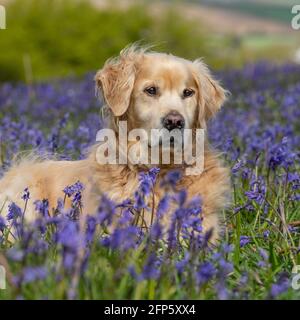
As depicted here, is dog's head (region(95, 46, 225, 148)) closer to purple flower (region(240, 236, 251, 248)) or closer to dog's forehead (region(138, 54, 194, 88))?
dog's forehead (region(138, 54, 194, 88))

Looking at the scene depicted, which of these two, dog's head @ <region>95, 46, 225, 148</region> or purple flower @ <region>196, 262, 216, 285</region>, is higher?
dog's head @ <region>95, 46, 225, 148</region>

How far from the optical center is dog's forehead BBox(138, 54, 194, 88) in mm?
5277

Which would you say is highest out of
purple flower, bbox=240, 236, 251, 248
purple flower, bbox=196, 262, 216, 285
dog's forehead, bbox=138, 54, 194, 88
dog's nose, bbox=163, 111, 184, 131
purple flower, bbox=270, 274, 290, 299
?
dog's forehead, bbox=138, 54, 194, 88

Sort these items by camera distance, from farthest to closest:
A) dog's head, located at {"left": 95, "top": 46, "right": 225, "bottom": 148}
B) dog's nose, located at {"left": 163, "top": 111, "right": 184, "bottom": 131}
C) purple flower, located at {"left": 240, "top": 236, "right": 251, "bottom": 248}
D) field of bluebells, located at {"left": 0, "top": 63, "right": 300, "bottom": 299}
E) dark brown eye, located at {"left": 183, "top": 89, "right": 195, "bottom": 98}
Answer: dark brown eye, located at {"left": 183, "top": 89, "right": 195, "bottom": 98}, dog's head, located at {"left": 95, "top": 46, "right": 225, "bottom": 148}, dog's nose, located at {"left": 163, "top": 111, "right": 184, "bottom": 131}, purple flower, located at {"left": 240, "top": 236, "right": 251, "bottom": 248}, field of bluebells, located at {"left": 0, "top": 63, "right": 300, "bottom": 299}

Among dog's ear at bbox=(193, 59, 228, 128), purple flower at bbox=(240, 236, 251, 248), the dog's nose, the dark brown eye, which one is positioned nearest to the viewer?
purple flower at bbox=(240, 236, 251, 248)

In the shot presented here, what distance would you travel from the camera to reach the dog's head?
5199mm

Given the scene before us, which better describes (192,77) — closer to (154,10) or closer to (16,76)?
(16,76)

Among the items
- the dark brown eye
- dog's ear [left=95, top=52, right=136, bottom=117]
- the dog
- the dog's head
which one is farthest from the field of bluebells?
dog's ear [left=95, top=52, right=136, bottom=117]

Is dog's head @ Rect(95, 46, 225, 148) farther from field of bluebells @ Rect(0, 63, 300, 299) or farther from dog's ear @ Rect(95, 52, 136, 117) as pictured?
field of bluebells @ Rect(0, 63, 300, 299)

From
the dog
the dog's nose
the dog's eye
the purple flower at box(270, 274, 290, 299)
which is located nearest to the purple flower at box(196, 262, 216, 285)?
the purple flower at box(270, 274, 290, 299)

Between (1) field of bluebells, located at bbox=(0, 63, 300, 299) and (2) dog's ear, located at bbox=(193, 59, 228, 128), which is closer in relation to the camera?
(1) field of bluebells, located at bbox=(0, 63, 300, 299)

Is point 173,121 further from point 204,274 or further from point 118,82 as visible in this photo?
point 204,274

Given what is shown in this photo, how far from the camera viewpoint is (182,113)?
5.02m

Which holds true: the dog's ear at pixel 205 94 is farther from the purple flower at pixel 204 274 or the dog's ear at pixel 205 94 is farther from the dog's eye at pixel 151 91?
the purple flower at pixel 204 274
